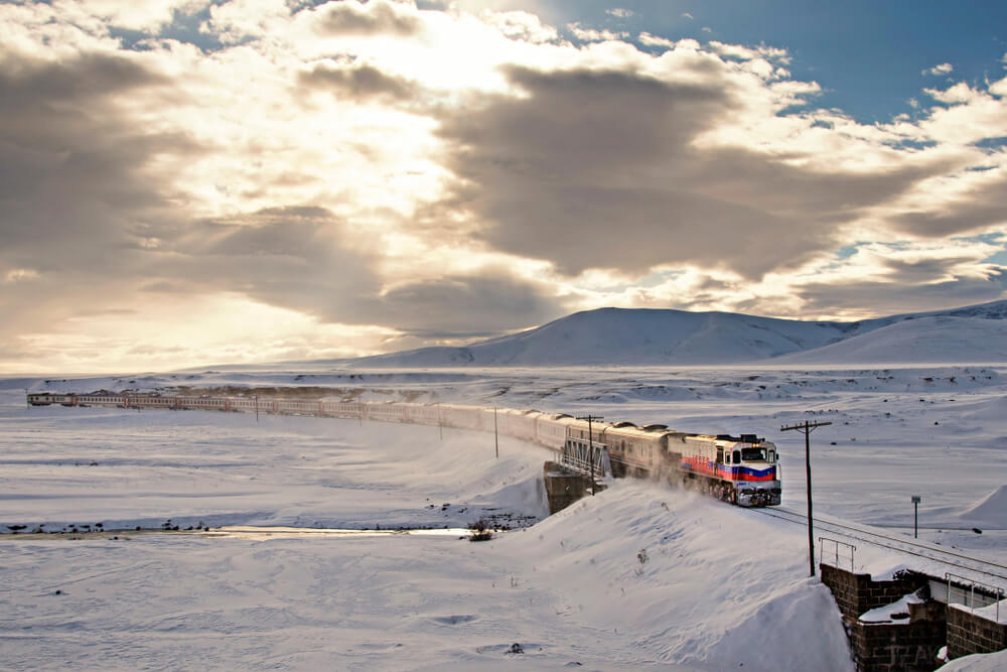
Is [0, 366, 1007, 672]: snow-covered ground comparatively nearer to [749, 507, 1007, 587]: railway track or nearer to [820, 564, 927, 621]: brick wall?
[820, 564, 927, 621]: brick wall

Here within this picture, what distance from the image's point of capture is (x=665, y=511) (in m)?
36.8

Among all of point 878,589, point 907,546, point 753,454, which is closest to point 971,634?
point 878,589

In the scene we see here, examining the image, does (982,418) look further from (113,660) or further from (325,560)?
(113,660)

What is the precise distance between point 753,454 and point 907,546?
1000 centimetres

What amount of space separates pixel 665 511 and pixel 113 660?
21.9 metres

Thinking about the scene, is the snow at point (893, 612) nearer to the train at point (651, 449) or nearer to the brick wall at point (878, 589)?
the brick wall at point (878, 589)

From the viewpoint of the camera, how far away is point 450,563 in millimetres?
37125

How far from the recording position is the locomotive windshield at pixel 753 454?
117 feet

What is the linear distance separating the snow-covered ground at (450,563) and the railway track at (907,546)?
1.14m

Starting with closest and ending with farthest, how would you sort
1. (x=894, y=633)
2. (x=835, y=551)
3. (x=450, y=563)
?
1. (x=894, y=633)
2. (x=835, y=551)
3. (x=450, y=563)

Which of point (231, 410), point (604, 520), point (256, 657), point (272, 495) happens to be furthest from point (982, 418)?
point (231, 410)

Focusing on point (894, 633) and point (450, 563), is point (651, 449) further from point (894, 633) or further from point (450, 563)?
point (894, 633)

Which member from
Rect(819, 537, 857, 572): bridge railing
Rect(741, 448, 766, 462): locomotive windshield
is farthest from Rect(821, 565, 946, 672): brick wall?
Rect(741, 448, 766, 462): locomotive windshield

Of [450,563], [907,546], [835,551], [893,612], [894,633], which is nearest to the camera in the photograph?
[894,633]
